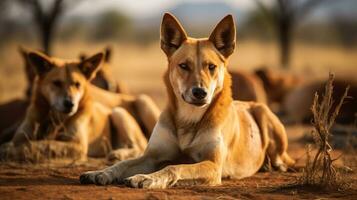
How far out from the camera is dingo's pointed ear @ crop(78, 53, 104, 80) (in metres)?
9.07

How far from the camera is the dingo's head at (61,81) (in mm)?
8602

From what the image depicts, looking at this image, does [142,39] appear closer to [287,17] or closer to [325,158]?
[287,17]

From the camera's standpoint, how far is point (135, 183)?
5.83 metres

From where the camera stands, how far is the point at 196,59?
6.58 m

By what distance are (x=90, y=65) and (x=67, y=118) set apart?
766 millimetres

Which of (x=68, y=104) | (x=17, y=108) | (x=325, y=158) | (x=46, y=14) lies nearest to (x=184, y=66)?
(x=325, y=158)

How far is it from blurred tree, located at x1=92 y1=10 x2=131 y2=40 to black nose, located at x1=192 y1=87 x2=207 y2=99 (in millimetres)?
49432

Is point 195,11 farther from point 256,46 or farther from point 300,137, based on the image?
point 300,137

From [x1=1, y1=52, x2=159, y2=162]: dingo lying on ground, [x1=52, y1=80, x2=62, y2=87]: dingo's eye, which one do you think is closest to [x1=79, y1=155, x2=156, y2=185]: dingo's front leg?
[x1=1, y1=52, x2=159, y2=162]: dingo lying on ground

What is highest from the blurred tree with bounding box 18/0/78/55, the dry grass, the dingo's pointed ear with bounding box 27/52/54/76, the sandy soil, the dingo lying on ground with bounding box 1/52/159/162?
the blurred tree with bounding box 18/0/78/55

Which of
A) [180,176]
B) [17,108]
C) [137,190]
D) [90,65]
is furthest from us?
[17,108]

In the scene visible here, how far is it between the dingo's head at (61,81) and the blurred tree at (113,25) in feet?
153

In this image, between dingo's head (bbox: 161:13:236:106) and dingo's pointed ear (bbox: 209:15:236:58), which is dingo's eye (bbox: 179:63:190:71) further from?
dingo's pointed ear (bbox: 209:15:236:58)

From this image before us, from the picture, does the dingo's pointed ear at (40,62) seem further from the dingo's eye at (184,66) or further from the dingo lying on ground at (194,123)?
the dingo's eye at (184,66)
